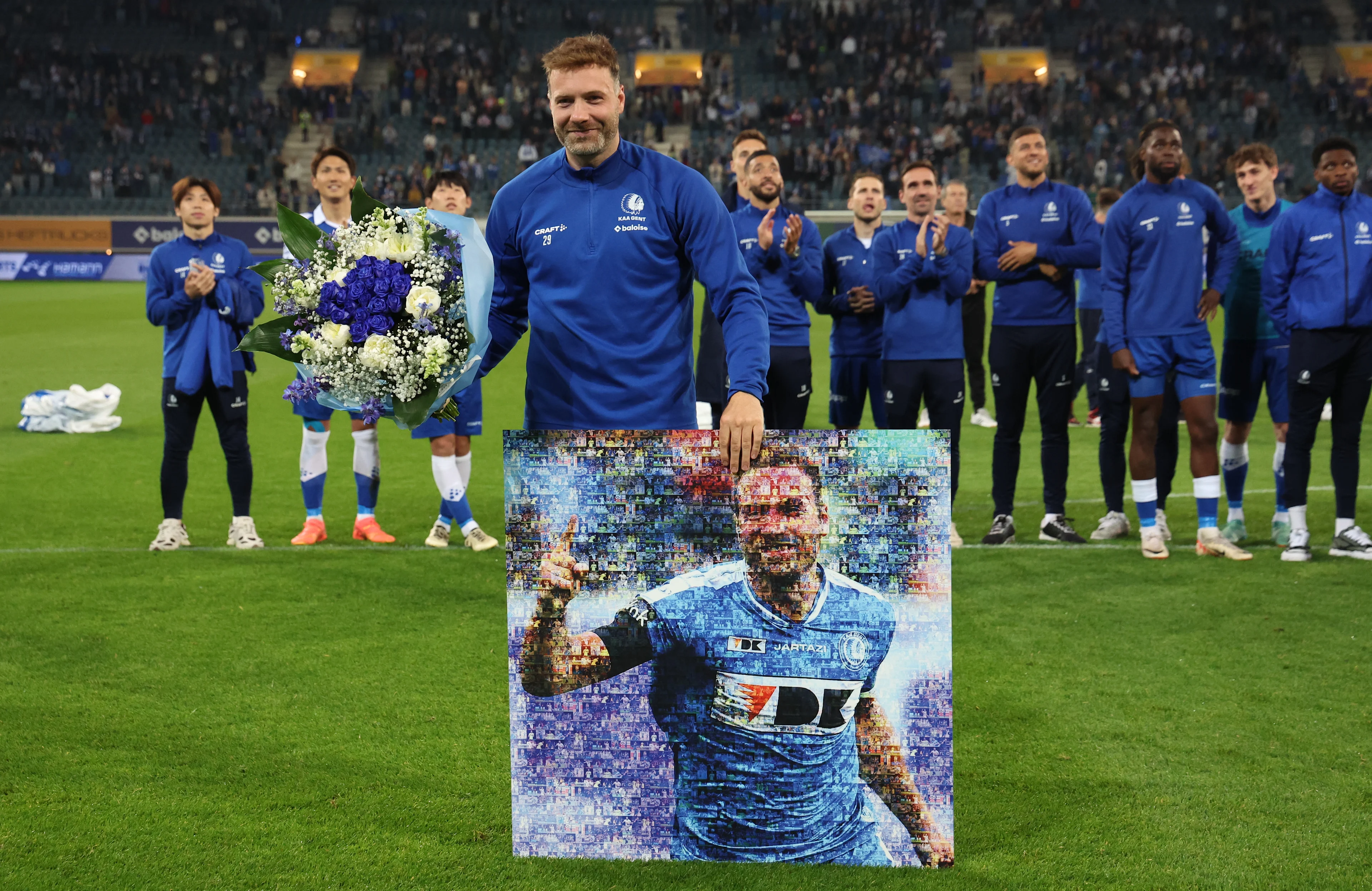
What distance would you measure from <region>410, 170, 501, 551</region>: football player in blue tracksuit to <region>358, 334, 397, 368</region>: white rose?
12.2 feet

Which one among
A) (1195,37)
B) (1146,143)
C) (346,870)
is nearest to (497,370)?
(1146,143)

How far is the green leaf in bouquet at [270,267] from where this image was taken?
3.12 m

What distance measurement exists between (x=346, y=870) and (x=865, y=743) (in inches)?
54.9

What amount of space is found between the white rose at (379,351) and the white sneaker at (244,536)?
14.4 feet

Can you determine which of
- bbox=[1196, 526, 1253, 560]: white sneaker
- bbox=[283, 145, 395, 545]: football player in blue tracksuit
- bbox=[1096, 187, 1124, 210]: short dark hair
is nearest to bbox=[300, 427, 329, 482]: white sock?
bbox=[283, 145, 395, 545]: football player in blue tracksuit

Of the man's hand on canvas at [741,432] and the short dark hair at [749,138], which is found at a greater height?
the short dark hair at [749,138]

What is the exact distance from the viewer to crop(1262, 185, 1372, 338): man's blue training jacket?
6.11 meters

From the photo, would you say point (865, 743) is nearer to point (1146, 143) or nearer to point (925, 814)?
point (925, 814)

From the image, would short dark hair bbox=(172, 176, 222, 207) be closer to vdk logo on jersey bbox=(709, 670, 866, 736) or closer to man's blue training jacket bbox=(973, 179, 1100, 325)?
man's blue training jacket bbox=(973, 179, 1100, 325)

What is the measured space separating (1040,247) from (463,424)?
3364 mm

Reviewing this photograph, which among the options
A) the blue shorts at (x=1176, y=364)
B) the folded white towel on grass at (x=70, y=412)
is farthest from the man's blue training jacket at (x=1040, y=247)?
the folded white towel on grass at (x=70, y=412)

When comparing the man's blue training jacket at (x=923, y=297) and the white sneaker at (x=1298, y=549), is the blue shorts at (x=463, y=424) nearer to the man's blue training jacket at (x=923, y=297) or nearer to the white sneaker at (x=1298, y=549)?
the man's blue training jacket at (x=923, y=297)

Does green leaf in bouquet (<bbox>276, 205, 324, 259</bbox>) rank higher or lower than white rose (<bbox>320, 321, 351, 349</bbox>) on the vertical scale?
higher

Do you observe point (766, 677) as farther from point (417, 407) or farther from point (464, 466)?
point (464, 466)
